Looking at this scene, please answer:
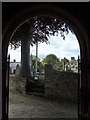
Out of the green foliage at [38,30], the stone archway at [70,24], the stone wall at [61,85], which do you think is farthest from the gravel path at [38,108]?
the green foliage at [38,30]

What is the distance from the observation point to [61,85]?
9.66m

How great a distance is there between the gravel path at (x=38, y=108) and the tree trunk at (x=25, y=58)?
1.49 metres

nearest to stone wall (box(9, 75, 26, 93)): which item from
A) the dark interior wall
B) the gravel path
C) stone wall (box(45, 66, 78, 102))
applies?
the gravel path

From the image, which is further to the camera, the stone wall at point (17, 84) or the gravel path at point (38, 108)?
the stone wall at point (17, 84)

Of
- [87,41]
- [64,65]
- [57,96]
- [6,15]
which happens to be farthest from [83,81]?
[64,65]

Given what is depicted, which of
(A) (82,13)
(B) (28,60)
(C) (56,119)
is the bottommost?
(C) (56,119)

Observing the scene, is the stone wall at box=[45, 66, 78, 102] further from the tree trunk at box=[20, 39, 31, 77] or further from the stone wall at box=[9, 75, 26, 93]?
the tree trunk at box=[20, 39, 31, 77]

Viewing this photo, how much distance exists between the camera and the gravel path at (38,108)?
7175mm

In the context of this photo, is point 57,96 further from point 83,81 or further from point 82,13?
point 82,13

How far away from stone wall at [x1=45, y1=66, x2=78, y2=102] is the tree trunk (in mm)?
1488

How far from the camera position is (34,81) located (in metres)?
11.3

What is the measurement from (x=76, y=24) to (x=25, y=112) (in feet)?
10.3

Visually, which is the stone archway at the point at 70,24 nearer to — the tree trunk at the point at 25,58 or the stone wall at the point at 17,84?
the stone wall at the point at 17,84

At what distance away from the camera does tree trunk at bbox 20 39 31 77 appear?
1144 cm
